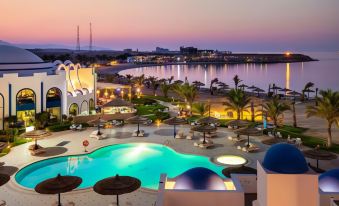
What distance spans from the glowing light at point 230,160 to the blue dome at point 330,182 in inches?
320

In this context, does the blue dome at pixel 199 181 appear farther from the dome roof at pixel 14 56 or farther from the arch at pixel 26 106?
the dome roof at pixel 14 56

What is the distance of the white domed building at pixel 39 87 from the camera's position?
28656mm

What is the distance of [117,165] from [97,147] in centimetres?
341

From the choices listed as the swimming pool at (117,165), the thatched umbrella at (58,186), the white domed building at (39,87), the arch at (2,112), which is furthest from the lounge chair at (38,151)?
the thatched umbrella at (58,186)

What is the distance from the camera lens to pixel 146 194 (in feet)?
52.2

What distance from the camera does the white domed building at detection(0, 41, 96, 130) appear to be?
94.0 ft

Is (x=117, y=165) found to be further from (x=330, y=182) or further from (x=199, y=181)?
(x=330, y=182)

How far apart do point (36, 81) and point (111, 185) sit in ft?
67.5

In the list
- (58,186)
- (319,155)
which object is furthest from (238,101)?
(58,186)

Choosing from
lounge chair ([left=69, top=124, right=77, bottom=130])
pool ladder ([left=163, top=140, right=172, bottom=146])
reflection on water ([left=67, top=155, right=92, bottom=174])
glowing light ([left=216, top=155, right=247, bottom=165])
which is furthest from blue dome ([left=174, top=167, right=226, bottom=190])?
lounge chair ([left=69, top=124, right=77, bottom=130])

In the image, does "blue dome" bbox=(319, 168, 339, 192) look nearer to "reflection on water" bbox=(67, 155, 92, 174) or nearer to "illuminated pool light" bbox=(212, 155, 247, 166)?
"illuminated pool light" bbox=(212, 155, 247, 166)

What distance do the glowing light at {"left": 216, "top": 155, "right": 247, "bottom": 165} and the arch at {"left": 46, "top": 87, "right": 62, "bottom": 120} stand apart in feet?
58.7

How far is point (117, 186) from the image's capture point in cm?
1290

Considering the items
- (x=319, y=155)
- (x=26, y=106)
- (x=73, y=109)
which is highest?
(x=26, y=106)
